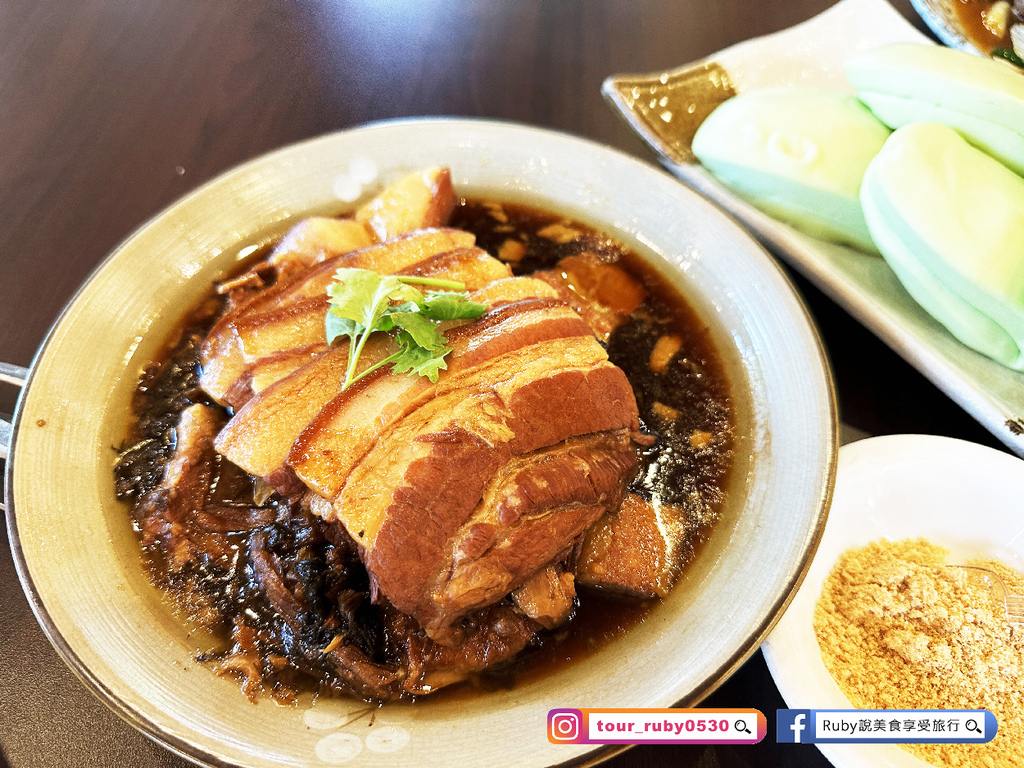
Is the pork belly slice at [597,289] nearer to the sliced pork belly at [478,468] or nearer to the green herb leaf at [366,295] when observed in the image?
the sliced pork belly at [478,468]

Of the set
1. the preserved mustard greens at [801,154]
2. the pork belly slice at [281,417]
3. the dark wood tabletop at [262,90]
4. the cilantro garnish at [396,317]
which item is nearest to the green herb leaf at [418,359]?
the cilantro garnish at [396,317]

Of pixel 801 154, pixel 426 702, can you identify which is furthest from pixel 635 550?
pixel 801 154

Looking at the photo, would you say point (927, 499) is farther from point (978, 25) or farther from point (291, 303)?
point (978, 25)

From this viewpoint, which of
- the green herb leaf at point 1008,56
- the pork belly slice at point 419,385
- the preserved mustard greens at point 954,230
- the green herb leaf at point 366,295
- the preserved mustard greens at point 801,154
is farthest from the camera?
the green herb leaf at point 1008,56

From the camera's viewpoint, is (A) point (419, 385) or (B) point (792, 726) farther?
(A) point (419, 385)

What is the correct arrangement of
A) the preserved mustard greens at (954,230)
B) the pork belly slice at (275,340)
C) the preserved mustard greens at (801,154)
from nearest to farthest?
the pork belly slice at (275,340) < the preserved mustard greens at (954,230) < the preserved mustard greens at (801,154)

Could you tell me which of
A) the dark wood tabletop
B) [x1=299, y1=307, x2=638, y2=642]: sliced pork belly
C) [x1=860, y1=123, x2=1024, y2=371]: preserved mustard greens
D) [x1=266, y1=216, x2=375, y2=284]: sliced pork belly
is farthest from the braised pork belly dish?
[x1=860, y1=123, x2=1024, y2=371]: preserved mustard greens
